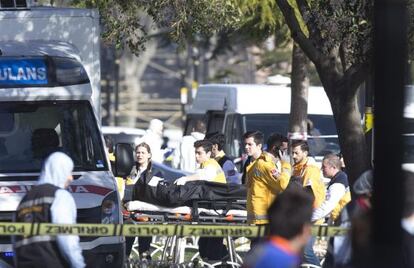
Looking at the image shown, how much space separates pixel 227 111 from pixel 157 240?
3.41 m

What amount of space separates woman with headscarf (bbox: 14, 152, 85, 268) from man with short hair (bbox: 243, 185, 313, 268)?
2493 mm

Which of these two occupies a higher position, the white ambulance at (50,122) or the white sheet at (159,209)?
the white ambulance at (50,122)

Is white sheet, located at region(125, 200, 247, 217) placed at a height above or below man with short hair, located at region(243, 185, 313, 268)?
below

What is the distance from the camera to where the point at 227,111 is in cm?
2002

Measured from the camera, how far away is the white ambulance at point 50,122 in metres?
10.8

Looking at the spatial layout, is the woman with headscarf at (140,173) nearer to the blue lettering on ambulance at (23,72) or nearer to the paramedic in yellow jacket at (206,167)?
the paramedic in yellow jacket at (206,167)

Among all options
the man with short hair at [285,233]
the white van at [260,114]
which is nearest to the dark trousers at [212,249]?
the white van at [260,114]

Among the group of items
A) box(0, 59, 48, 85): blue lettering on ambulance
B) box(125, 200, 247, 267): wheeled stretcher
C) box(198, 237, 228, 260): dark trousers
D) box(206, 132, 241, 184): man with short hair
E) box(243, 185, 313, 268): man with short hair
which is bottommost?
box(198, 237, 228, 260): dark trousers

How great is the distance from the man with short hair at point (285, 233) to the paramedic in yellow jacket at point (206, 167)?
24.8ft

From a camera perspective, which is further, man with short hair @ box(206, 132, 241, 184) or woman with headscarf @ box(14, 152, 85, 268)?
man with short hair @ box(206, 132, 241, 184)

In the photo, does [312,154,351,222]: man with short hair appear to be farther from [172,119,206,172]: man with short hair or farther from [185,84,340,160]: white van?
[172,119,206,172]: man with short hair

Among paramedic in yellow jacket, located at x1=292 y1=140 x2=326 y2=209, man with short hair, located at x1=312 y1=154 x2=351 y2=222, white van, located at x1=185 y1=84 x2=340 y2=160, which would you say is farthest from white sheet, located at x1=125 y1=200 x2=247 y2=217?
white van, located at x1=185 y1=84 x2=340 y2=160

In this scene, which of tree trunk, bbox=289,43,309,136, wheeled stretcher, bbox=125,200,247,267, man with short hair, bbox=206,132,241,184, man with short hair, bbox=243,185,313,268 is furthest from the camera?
tree trunk, bbox=289,43,309,136

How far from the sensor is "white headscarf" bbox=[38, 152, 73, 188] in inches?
328
